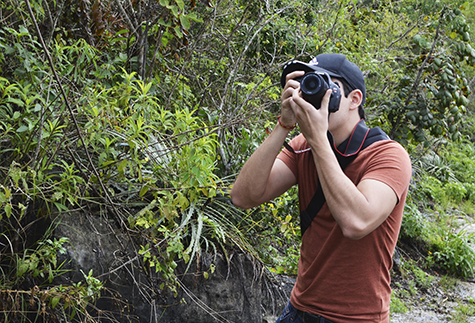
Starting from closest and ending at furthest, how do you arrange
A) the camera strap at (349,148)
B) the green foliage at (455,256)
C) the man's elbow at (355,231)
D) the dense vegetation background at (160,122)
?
the man's elbow at (355,231)
the camera strap at (349,148)
the dense vegetation background at (160,122)
the green foliage at (455,256)

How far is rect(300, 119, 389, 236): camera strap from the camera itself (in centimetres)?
161

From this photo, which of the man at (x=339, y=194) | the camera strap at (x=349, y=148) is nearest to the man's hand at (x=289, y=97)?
the man at (x=339, y=194)

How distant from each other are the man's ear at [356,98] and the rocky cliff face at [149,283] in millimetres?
1474

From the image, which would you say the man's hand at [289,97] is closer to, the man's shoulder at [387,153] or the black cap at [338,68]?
the black cap at [338,68]

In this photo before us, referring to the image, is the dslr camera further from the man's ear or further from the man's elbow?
the man's elbow

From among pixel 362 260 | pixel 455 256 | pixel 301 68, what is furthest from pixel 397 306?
pixel 301 68

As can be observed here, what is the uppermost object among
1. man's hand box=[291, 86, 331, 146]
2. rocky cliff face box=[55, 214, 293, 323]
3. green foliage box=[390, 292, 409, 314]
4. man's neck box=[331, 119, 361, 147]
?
man's hand box=[291, 86, 331, 146]

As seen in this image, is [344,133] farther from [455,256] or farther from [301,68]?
[455,256]

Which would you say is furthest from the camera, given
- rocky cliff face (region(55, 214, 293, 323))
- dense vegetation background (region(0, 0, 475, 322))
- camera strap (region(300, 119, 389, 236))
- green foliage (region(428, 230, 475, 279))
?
green foliage (region(428, 230, 475, 279))

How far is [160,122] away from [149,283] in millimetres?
1033

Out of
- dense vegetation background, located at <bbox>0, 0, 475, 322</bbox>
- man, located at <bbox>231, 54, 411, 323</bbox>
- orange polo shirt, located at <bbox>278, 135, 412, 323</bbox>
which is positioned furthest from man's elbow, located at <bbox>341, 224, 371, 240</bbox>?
dense vegetation background, located at <bbox>0, 0, 475, 322</bbox>

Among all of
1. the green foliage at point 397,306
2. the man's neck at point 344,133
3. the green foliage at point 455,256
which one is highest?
the man's neck at point 344,133

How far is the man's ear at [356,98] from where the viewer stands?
168cm

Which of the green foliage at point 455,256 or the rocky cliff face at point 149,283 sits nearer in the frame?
the rocky cliff face at point 149,283
